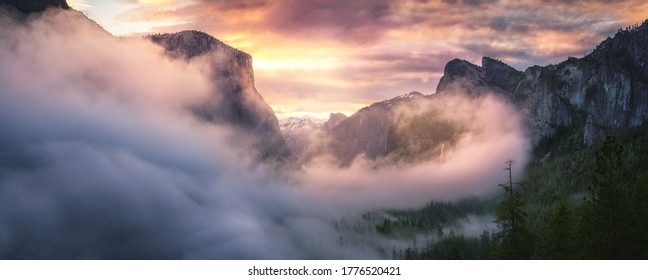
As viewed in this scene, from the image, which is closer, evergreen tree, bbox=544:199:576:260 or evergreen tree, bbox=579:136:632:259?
evergreen tree, bbox=579:136:632:259

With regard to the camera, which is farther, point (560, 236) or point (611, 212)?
point (560, 236)

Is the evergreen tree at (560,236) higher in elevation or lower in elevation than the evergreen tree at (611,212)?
lower

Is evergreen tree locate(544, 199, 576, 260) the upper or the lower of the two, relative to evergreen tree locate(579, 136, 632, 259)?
lower

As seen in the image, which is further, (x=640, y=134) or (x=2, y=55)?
(x=2, y=55)

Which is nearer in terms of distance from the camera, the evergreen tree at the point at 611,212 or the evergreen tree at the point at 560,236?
the evergreen tree at the point at 611,212

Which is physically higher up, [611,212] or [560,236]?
[611,212]
